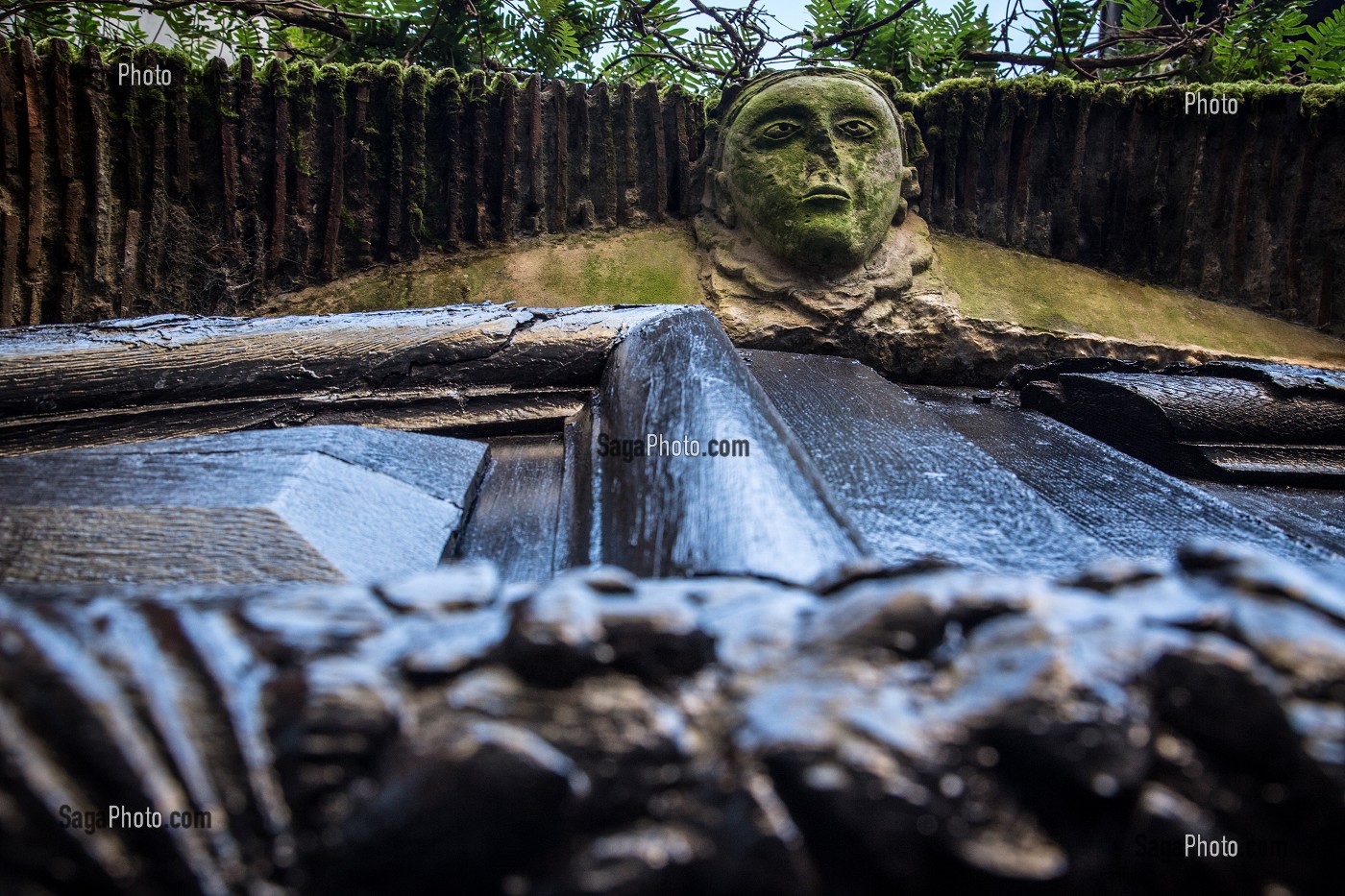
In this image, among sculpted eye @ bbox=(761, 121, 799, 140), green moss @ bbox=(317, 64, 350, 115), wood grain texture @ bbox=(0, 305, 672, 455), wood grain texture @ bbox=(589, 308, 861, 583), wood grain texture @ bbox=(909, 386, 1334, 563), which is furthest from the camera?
green moss @ bbox=(317, 64, 350, 115)

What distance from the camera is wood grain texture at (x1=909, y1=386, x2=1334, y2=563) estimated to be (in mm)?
1334

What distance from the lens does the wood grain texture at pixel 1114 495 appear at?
1.33 m

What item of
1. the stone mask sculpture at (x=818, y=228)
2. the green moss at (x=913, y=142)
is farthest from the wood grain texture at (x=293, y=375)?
Answer: the green moss at (x=913, y=142)

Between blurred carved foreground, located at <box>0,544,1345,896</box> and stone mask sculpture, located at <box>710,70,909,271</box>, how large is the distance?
2.19 metres

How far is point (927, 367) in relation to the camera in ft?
8.94

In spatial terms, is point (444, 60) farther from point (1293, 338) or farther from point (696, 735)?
point (696, 735)

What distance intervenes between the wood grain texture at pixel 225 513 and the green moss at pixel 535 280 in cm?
149

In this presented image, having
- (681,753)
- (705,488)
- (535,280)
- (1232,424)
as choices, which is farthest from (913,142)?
(681,753)

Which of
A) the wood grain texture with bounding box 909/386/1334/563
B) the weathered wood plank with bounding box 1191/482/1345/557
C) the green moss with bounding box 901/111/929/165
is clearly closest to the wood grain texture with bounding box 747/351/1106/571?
the wood grain texture with bounding box 909/386/1334/563

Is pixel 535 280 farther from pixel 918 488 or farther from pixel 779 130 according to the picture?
pixel 918 488

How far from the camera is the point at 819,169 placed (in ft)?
8.63

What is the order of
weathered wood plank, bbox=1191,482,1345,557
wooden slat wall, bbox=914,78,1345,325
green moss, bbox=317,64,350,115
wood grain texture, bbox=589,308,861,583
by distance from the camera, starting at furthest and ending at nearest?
wooden slat wall, bbox=914,78,1345,325 → green moss, bbox=317,64,350,115 → weathered wood plank, bbox=1191,482,1345,557 → wood grain texture, bbox=589,308,861,583

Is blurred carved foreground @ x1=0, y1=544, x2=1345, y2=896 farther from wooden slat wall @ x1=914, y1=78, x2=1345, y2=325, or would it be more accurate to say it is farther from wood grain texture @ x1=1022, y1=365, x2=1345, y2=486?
wooden slat wall @ x1=914, y1=78, x2=1345, y2=325

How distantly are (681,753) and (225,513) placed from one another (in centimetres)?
72
